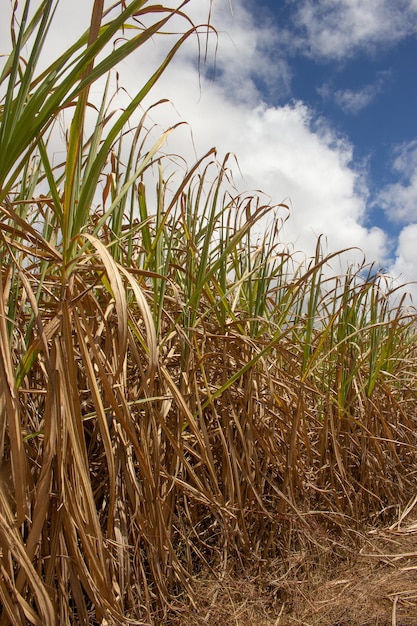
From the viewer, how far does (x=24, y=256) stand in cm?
123

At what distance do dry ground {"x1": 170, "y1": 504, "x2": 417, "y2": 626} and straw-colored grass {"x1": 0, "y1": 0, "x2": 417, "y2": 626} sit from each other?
4 centimetres

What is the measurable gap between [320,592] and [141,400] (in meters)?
0.74

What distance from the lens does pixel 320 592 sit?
1410mm

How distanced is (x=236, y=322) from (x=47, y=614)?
80cm

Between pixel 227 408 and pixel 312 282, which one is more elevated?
pixel 312 282

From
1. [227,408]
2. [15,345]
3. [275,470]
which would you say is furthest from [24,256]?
[275,470]

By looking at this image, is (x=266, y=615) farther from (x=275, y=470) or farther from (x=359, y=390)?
(x=359, y=390)

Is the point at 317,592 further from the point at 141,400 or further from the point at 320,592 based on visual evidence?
the point at 141,400

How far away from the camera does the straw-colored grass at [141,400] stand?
0.89 metres

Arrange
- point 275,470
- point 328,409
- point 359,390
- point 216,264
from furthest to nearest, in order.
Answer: point 359,390
point 328,409
point 275,470
point 216,264

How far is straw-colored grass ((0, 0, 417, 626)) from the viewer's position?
888 mm

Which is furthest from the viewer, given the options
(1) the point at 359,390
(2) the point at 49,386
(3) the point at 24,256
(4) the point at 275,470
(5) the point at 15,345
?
(1) the point at 359,390

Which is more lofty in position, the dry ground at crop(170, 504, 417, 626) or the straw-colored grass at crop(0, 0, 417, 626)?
the straw-colored grass at crop(0, 0, 417, 626)

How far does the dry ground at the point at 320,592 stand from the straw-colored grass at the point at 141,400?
0.04m
